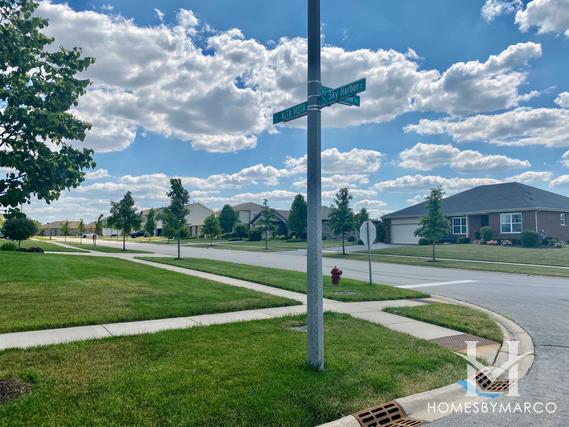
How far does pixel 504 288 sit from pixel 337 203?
857 inches

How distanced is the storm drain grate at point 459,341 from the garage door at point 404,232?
40.2m

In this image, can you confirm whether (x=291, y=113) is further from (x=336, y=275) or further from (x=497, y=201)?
(x=497, y=201)

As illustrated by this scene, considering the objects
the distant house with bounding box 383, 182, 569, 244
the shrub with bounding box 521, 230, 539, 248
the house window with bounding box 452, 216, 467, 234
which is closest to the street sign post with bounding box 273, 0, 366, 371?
the distant house with bounding box 383, 182, 569, 244

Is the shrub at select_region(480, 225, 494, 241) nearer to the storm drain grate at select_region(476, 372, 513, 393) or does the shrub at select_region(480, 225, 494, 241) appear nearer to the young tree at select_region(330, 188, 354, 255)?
the young tree at select_region(330, 188, 354, 255)

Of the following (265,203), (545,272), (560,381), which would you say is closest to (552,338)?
(560,381)

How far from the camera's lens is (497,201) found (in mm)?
41688

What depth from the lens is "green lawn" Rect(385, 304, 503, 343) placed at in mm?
7883

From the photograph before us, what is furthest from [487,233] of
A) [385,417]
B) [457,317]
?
[385,417]

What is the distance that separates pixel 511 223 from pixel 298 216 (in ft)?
101

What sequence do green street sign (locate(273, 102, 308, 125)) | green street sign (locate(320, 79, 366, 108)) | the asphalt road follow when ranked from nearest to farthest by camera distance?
1. the asphalt road
2. green street sign (locate(320, 79, 366, 108))
3. green street sign (locate(273, 102, 308, 125))

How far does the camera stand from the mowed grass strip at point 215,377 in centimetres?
398

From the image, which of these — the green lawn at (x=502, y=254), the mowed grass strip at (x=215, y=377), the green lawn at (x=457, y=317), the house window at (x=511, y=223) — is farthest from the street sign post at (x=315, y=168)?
the house window at (x=511, y=223)

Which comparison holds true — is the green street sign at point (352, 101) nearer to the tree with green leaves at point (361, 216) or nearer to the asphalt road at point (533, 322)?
the asphalt road at point (533, 322)

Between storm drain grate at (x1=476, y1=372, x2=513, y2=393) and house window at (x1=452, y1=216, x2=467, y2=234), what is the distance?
40700mm
